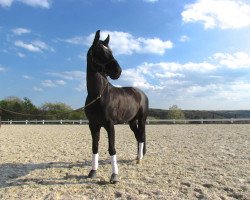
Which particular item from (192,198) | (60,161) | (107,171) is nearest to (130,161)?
(107,171)

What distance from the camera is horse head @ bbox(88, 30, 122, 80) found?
20.2 feet

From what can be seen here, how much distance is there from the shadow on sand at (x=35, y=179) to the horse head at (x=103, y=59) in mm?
2041

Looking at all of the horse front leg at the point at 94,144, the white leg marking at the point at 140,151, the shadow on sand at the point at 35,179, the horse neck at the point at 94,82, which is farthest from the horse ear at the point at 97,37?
the white leg marking at the point at 140,151

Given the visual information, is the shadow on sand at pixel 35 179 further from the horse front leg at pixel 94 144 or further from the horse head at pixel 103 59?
the horse head at pixel 103 59

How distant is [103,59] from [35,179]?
2773mm

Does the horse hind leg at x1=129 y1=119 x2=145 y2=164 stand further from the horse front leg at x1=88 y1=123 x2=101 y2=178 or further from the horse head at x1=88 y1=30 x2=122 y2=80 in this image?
the horse head at x1=88 y1=30 x2=122 y2=80

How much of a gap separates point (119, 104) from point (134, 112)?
2.97ft

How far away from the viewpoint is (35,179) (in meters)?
6.80

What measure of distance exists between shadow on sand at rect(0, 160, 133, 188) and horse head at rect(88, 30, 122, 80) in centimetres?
204

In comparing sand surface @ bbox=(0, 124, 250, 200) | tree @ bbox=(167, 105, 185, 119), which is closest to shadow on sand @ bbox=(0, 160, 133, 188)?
sand surface @ bbox=(0, 124, 250, 200)

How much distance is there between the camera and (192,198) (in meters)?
5.32

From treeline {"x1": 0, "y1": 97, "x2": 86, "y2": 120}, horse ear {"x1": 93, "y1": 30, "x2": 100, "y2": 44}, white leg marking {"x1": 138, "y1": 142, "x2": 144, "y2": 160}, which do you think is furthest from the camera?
treeline {"x1": 0, "y1": 97, "x2": 86, "y2": 120}

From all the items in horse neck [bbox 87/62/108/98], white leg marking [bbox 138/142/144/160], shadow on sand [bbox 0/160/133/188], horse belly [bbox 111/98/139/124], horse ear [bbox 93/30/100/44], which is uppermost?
horse ear [bbox 93/30/100/44]

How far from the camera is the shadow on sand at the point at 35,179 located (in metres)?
6.49
